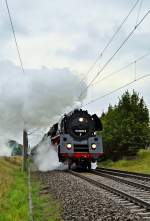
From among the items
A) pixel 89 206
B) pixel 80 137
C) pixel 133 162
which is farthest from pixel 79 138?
pixel 133 162

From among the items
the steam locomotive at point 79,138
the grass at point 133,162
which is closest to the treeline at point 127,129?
the grass at point 133,162

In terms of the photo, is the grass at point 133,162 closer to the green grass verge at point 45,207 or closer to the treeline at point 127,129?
the treeline at point 127,129

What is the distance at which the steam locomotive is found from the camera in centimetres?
2619

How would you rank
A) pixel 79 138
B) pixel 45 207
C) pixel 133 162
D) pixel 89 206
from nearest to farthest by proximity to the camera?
pixel 89 206, pixel 45 207, pixel 79 138, pixel 133 162

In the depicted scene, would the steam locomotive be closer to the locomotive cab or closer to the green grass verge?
the locomotive cab

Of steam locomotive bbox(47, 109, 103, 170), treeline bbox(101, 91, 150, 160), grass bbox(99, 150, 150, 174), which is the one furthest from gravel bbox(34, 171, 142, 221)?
treeline bbox(101, 91, 150, 160)

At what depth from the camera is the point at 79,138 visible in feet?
87.1

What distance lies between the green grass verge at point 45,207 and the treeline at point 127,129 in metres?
29.9

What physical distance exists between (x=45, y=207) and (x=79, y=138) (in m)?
14.5

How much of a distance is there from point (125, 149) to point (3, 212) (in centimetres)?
3667

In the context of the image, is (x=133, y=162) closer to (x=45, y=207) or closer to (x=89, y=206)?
(x=45, y=207)

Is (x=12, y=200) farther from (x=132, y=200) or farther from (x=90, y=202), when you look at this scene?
(x=132, y=200)

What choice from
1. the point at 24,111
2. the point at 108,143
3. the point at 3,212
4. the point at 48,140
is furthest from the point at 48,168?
the point at 3,212

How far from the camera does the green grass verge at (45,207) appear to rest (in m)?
10.3
